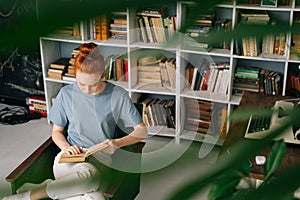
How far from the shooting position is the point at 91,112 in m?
3.02

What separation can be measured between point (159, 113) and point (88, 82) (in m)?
1.47

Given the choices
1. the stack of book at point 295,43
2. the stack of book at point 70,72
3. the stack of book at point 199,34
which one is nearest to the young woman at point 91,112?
the stack of book at point 70,72

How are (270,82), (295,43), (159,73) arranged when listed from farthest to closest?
(159,73), (270,82), (295,43)

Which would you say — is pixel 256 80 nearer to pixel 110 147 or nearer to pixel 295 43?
pixel 110 147

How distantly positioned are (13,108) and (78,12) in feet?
16.2

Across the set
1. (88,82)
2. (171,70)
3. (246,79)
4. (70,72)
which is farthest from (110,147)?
(70,72)

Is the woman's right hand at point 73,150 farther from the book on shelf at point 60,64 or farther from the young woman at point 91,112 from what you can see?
the book on shelf at point 60,64

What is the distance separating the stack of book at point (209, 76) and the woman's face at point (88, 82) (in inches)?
53.5

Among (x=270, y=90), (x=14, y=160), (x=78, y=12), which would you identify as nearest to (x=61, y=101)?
(x=14, y=160)

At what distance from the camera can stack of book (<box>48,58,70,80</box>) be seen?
4.46 metres

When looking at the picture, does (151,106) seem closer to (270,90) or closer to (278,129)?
(270,90)

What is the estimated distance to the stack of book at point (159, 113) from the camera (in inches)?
169

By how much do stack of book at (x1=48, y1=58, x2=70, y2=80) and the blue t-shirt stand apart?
140cm

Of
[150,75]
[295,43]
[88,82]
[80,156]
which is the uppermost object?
[295,43]
